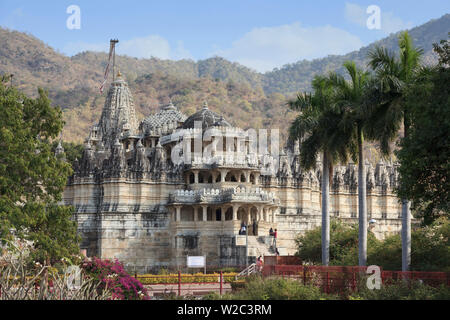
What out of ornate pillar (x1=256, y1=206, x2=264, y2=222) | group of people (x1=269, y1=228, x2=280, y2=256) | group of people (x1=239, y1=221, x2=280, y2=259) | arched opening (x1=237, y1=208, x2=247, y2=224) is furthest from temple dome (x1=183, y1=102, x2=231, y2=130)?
group of people (x1=269, y1=228, x2=280, y2=256)

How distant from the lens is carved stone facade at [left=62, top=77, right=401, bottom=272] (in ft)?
189

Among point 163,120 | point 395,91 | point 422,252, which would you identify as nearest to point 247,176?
point 163,120

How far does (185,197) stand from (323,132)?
22.0 m

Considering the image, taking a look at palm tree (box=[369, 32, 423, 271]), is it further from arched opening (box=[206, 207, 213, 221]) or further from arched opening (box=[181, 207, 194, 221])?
arched opening (box=[206, 207, 213, 221])

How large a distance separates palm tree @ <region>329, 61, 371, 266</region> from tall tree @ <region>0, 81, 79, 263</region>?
46.0ft

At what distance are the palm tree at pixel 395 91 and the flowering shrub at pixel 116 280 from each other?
507 inches

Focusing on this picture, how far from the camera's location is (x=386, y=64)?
34562 millimetres

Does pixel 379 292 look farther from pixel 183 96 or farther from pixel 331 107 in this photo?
pixel 183 96

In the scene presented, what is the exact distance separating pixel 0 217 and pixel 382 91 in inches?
709

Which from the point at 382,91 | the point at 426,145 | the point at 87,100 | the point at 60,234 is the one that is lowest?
the point at 60,234

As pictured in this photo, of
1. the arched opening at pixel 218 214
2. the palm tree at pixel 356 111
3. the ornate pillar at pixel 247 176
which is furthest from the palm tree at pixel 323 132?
the arched opening at pixel 218 214

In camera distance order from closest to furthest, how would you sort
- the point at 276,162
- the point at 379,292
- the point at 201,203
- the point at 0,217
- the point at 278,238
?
1. the point at 379,292
2. the point at 0,217
3. the point at 201,203
4. the point at 278,238
5. the point at 276,162
